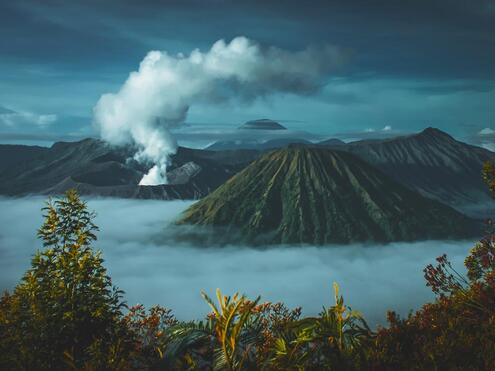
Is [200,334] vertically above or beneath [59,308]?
beneath

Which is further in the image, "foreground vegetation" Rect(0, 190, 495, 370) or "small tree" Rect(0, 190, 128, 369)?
"small tree" Rect(0, 190, 128, 369)

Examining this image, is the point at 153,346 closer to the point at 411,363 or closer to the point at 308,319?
the point at 308,319

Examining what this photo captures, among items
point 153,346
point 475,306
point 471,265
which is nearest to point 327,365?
point 153,346

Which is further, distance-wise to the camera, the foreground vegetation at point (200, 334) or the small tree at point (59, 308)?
the small tree at point (59, 308)

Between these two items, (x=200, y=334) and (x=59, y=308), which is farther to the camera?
(x=59, y=308)
